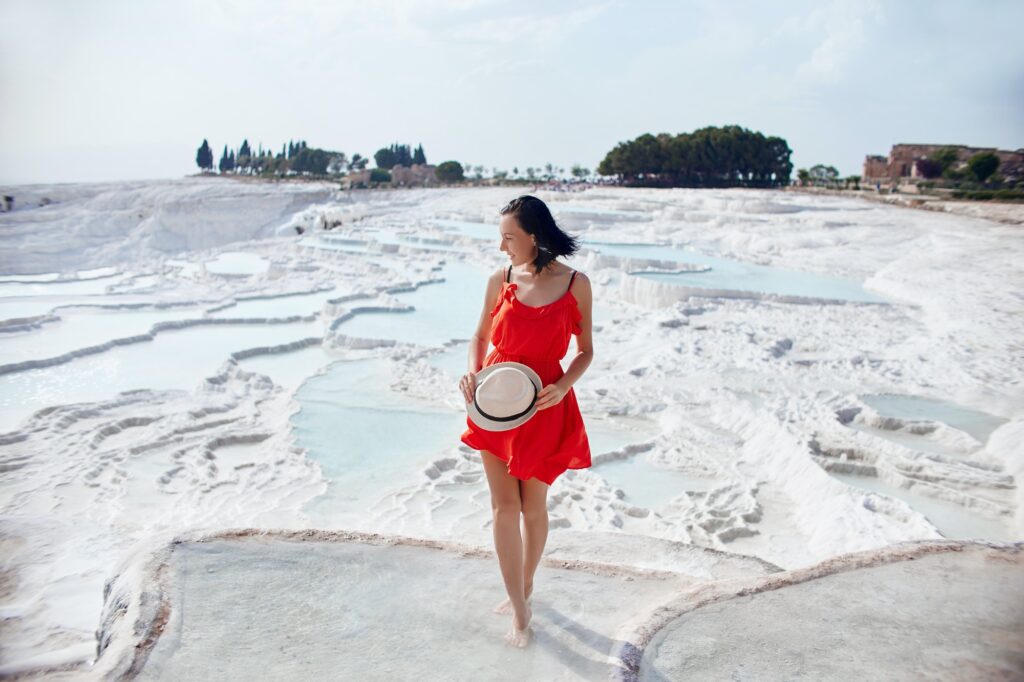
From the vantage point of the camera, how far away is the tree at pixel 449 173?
5178cm

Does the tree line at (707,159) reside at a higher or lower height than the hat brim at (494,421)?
higher

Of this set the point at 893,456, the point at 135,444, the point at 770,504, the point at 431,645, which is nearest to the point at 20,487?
the point at 135,444

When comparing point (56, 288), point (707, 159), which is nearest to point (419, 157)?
point (707, 159)

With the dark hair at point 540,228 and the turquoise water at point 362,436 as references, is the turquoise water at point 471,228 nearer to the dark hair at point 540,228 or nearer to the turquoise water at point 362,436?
the turquoise water at point 362,436

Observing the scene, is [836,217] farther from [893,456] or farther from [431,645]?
[431,645]

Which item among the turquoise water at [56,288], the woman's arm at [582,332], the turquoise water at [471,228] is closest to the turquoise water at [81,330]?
the turquoise water at [56,288]

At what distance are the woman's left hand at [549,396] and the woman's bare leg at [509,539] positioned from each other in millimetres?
199

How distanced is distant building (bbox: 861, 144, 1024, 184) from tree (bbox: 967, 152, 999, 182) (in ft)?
0.86

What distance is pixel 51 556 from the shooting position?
340cm

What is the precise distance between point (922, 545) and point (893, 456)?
2.52 metres

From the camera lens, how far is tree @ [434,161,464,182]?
170ft

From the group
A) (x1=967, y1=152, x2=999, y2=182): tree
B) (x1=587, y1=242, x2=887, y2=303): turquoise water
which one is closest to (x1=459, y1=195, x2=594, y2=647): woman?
(x1=587, y1=242, x2=887, y2=303): turquoise water

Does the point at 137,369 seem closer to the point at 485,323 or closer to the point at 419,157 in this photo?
the point at 485,323

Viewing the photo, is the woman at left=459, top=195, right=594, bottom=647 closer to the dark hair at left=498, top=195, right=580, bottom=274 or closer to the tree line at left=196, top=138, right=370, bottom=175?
the dark hair at left=498, top=195, right=580, bottom=274
